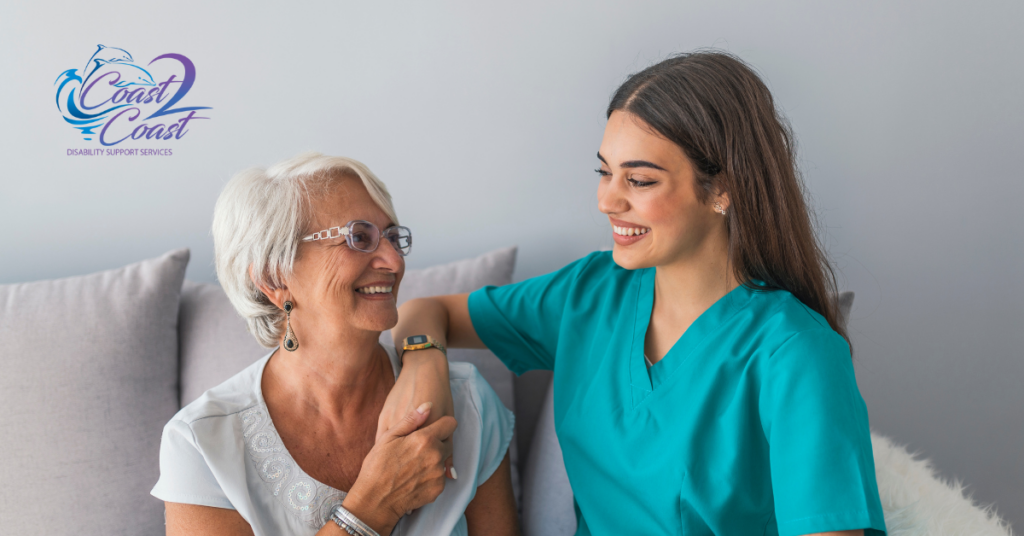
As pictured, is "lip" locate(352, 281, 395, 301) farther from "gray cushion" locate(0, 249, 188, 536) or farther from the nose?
"gray cushion" locate(0, 249, 188, 536)

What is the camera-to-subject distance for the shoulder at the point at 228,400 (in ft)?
3.48

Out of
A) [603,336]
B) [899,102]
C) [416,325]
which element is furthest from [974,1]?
[416,325]

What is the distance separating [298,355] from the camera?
1.18 m

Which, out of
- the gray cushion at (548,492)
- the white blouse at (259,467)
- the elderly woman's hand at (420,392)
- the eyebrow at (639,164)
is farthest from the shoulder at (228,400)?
the eyebrow at (639,164)

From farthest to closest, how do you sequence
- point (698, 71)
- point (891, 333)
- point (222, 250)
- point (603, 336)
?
point (891, 333) < point (603, 336) < point (222, 250) < point (698, 71)

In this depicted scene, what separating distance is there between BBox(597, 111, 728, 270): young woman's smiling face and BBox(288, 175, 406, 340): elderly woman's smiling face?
0.42 meters

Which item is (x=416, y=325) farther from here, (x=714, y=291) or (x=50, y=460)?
(x=50, y=460)

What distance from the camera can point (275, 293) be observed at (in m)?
1.13

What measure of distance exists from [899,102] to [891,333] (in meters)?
0.66

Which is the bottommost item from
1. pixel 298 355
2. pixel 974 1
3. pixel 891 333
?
pixel 891 333

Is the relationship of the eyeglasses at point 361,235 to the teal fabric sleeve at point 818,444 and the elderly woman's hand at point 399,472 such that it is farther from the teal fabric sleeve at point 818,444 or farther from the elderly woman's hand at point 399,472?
the teal fabric sleeve at point 818,444

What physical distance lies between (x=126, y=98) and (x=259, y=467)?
1111 mm

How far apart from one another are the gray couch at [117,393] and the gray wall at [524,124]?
267mm

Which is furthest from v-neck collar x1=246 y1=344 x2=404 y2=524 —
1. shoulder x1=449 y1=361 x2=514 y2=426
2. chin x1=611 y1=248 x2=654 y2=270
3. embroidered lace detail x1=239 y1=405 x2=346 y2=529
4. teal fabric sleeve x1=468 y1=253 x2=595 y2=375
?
chin x1=611 y1=248 x2=654 y2=270
